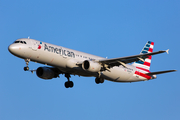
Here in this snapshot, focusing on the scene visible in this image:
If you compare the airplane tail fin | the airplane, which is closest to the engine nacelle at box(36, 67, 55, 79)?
the airplane

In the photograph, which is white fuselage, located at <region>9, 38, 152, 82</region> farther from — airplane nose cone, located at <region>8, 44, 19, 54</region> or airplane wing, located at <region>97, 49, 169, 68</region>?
airplane wing, located at <region>97, 49, 169, 68</region>

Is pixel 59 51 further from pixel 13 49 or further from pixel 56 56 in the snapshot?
pixel 13 49

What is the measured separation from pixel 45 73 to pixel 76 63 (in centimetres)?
682

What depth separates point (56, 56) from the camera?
4262 centimetres

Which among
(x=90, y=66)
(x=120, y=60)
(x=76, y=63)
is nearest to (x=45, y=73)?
(x=76, y=63)

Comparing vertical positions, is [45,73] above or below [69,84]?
above

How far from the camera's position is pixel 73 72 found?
46.3 m

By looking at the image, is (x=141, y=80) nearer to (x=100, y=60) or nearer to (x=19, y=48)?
(x=100, y=60)

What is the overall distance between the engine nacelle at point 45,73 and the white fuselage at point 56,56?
12.6 ft

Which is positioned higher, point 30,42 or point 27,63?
point 30,42

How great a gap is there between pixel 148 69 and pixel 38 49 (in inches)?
807

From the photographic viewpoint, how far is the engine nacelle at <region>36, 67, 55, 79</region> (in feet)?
160

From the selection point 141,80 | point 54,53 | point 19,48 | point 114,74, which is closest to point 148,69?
point 141,80

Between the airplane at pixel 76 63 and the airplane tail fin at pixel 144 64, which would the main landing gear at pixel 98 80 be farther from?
the airplane tail fin at pixel 144 64
